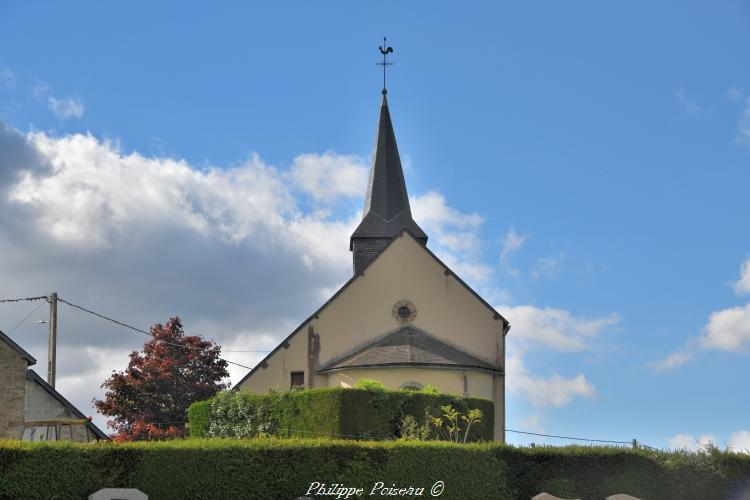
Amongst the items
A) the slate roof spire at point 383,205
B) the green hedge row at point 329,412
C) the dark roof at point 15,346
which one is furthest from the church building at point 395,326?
the dark roof at point 15,346

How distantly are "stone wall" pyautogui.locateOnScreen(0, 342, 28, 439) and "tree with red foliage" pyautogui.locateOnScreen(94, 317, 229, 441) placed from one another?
16.4 metres

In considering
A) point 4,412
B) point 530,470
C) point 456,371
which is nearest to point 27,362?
point 4,412

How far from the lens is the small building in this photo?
3156 cm

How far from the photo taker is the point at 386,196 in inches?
1972

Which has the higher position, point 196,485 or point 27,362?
point 27,362

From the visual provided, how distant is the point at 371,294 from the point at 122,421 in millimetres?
17062

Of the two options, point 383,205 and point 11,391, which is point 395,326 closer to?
point 383,205

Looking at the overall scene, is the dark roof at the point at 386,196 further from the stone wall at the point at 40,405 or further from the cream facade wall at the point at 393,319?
the stone wall at the point at 40,405

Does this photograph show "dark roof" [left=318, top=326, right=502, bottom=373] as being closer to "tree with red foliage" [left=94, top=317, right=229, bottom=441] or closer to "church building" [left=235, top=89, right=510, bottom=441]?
"church building" [left=235, top=89, right=510, bottom=441]

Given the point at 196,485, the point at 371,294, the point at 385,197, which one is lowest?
the point at 196,485

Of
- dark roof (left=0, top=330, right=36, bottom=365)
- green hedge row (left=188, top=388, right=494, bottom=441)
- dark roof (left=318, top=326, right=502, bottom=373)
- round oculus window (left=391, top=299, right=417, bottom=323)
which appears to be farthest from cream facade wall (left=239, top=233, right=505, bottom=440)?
dark roof (left=0, top=330, right=36, bottom=365)

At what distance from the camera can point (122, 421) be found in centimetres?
4931

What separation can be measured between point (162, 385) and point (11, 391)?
1752cm

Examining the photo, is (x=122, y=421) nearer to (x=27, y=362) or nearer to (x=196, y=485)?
(x=27, y=362)
